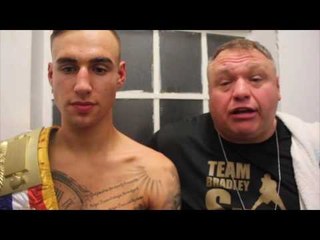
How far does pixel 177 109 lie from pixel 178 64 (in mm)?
180

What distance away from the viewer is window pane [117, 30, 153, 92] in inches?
52.4

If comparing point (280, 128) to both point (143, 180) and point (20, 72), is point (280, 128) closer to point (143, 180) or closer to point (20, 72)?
point (143, 180)

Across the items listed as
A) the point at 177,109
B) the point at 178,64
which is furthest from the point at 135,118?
the point at 178,64

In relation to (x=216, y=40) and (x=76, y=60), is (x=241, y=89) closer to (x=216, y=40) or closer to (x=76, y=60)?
(x=216, y=40)


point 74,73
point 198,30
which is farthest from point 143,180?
point 198,30

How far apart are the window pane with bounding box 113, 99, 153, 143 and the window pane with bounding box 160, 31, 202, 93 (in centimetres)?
11

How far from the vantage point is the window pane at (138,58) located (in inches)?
52.4

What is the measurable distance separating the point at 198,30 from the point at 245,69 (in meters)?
0.33

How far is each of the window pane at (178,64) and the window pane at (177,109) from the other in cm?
5

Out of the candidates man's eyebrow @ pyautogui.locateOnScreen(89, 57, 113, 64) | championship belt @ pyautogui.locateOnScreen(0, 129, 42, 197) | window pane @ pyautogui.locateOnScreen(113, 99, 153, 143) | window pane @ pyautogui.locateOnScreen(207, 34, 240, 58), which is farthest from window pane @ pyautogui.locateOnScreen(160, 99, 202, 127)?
championship belt @ pyautogui.locateOnScreen(0, 129, 42, 197)

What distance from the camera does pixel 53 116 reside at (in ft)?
4.22

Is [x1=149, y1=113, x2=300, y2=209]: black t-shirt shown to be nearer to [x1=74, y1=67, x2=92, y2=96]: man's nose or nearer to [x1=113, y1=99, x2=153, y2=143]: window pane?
[x1=113, y1=99, x2=153, y2=143]: window pane

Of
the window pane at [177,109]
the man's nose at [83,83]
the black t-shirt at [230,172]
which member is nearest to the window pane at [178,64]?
the window pane at [177,109]

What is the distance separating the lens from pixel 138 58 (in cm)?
134
